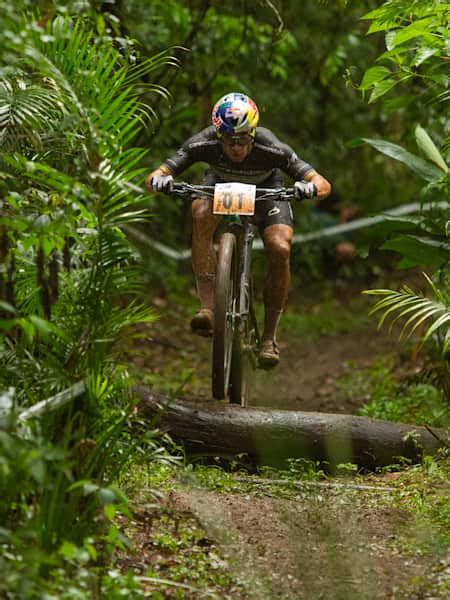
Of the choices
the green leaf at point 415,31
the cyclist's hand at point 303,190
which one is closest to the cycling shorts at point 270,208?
the cyclist's hand at point 303,190

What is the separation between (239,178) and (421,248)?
1.61 m

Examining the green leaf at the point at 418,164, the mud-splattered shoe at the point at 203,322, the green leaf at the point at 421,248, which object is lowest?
the mud-splattered shoe at the point at 203,322

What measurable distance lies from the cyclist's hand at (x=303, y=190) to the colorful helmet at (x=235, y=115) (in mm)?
460

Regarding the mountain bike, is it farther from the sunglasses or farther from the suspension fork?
the sunglasses

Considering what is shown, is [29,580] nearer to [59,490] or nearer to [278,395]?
[59,490]

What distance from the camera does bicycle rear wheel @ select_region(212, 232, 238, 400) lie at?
5.82 metres

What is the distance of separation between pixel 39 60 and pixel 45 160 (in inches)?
51.4

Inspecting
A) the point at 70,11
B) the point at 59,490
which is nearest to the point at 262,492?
the point at 59,490

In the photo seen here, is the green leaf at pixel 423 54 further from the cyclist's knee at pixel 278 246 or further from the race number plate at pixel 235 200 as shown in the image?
the cyclist's knee at pixel 278 246

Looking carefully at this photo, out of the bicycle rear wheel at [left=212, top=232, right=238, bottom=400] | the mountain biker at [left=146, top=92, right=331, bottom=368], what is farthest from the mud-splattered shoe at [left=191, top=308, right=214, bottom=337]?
the bicycle rear wheel at [left=212, top=232, right=238, bottom=400]

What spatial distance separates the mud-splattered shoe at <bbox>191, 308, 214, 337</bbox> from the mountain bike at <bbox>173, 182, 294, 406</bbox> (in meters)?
0.11

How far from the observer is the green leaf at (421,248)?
712 cm

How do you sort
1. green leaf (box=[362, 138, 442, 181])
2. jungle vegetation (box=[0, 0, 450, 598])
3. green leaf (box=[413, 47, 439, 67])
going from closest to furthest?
jungle vegetation (box=[0, 0, 450, 598]) < green leaf (box=[413, 47, 439, 67]) < green leaf (box=[362, 138, 442, 181])

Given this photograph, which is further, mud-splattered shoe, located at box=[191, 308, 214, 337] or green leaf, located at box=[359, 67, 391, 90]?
green leaf, located at box=[359, 67, 391, 90]
